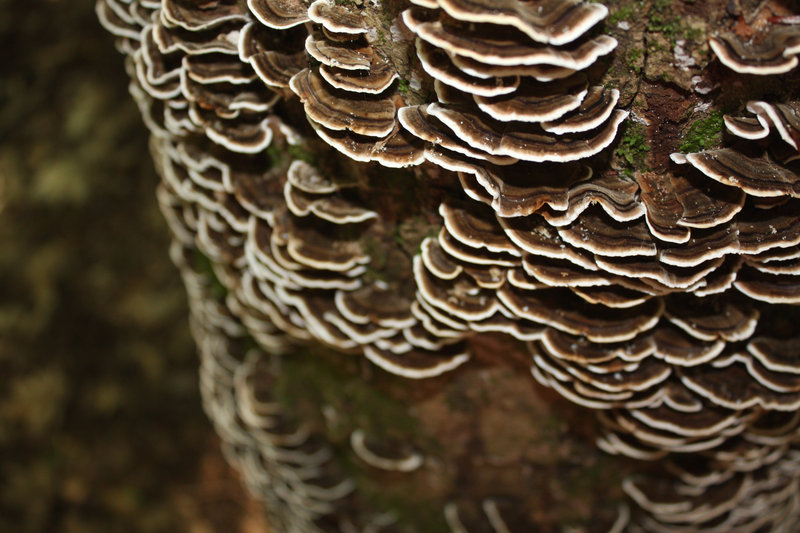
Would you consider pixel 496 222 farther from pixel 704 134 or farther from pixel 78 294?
pixel 78 294

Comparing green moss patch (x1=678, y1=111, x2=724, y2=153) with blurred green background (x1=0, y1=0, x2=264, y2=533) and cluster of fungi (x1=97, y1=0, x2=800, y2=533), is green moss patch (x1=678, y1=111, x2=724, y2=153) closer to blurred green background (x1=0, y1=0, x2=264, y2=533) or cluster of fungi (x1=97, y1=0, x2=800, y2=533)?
cluster of fungi (x1=97, y1=0, x2=800, y2=533)

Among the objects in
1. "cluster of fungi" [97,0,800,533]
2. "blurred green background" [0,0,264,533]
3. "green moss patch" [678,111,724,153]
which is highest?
"green moss patch" [678,111,724,153]

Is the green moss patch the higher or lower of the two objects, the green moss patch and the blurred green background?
the higher

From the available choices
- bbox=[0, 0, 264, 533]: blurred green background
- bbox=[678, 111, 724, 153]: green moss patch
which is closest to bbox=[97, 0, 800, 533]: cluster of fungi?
bbox=[678, 111, 724, 153]: green moss patch

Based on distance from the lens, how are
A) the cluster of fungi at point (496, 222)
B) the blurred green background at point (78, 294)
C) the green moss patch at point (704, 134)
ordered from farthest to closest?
the blurred green background at point (78, 294)
the green moss patch at point (704, 134)
the cluster of fungi at point (496, 222)

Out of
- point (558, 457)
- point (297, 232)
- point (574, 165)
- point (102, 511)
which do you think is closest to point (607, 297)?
point (574, 165)

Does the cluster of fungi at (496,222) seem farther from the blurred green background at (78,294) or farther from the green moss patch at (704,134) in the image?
the blurred green background at (78,294)

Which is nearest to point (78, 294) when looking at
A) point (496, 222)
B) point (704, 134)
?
point (496, 222)

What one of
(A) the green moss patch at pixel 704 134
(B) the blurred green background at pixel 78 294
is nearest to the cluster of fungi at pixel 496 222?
(A) the green moss patch at pixel 704 134
